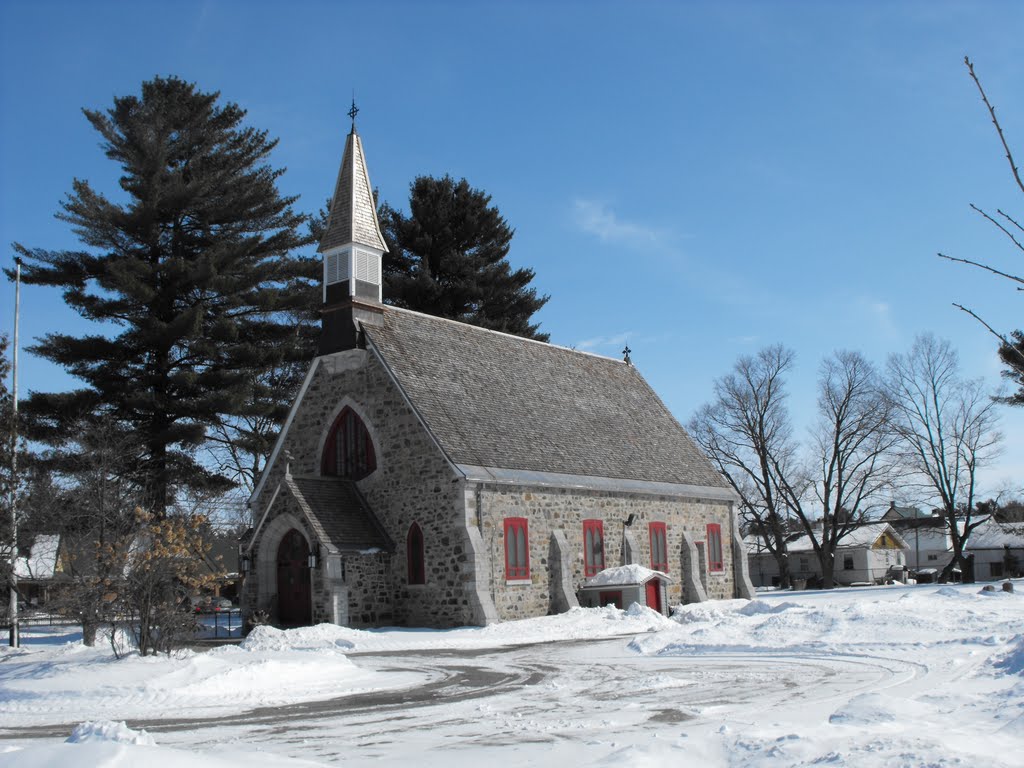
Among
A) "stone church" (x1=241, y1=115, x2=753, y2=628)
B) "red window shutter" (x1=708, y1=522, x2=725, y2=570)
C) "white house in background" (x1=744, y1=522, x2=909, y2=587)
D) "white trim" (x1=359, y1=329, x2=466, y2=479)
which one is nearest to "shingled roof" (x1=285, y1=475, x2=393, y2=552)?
"stone church" (x1=241, y1=115, x2=753, y2=628)

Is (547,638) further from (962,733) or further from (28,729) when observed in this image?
(962,733)

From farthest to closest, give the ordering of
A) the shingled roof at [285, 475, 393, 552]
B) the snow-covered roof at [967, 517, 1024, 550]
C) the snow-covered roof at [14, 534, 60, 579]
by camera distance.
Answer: the snow-covered roof at [967, 517, 1024, 550]
the snow-covered roof at [14, 534, 60, 579]
the shingled roof at [285, 475, 393, 552]

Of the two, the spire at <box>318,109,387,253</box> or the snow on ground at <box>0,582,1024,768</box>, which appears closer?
the snow on ground at <box>0,582,1024,768</box>

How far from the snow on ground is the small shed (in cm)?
440

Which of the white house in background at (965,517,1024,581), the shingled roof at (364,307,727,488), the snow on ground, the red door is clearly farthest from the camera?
the white house in background at (965,517,1024,581)

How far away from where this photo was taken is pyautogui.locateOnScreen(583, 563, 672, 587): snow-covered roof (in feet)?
89.4

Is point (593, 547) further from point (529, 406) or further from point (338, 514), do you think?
point (338, 514)

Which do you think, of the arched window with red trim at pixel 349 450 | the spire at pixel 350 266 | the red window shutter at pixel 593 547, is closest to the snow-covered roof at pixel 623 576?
the red window shutter at pixel 593 547

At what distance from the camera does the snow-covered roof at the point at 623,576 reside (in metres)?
27.2

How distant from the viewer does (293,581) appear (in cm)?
2623

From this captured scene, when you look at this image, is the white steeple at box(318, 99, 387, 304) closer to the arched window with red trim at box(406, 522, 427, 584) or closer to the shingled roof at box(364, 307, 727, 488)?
the shingled roof at box(364, 307, 727, 488)

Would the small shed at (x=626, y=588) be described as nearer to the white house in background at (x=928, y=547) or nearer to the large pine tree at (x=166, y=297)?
the large pine tree at (x=166, y=297)

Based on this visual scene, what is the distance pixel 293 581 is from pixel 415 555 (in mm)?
3291

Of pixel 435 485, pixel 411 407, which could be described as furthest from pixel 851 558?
pixel 411 407
